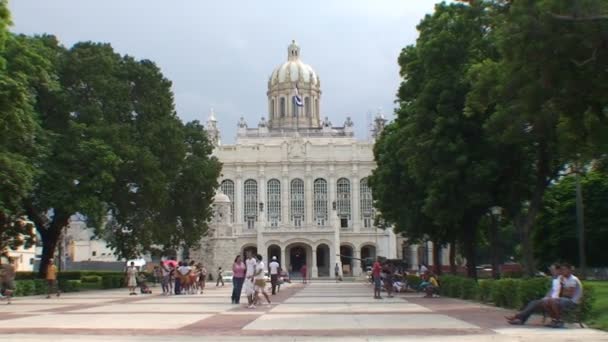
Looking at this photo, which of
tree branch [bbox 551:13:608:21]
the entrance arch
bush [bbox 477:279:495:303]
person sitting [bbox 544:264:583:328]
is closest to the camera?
tree branch [bbox 551:13:608:21]

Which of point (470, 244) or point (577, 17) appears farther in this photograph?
point (470, 244)

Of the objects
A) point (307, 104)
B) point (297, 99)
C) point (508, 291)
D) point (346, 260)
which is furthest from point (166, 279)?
point (307, 104)

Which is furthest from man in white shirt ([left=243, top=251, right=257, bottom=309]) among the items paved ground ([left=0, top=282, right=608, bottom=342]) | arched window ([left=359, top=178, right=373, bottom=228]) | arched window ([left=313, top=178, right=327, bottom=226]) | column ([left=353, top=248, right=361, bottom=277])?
arched window ([left=313, top=178, right=327, bottom=226])

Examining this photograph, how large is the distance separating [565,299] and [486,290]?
898cm

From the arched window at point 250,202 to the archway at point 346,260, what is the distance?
12.5 m

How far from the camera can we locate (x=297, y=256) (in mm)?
101625

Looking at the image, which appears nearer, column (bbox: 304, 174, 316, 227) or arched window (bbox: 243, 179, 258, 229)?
column (bbox: 304, 174, 316, 227)

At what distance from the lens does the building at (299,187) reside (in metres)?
98.6

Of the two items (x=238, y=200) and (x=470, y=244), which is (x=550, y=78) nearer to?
(x=470, y=244)

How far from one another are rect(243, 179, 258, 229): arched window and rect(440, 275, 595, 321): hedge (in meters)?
75.8

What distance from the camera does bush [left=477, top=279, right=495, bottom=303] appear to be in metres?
23.5

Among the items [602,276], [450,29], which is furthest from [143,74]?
[602,276]

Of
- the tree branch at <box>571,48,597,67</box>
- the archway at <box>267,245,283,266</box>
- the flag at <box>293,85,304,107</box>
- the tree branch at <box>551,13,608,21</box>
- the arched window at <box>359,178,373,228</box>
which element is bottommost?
the archway at <box>267,245,283,266</box>

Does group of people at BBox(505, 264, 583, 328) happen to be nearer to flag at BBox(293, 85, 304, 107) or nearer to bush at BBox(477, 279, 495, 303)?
bush at BBox(477, 279, 495, 303)
